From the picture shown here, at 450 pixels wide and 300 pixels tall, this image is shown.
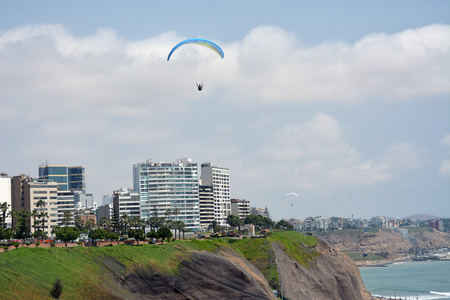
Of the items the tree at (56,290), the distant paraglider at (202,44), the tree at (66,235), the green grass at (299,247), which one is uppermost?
the distant paraglider at (202,44)

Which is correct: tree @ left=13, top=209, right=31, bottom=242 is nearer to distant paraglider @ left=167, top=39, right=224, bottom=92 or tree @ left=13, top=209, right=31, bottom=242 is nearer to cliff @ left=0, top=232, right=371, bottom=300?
cliff @ left=0, top=232, right=371, bottom=300

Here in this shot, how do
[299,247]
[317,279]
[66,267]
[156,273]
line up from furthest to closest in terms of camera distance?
1. [299,247]
2. [317,279]
3. [156,273]
4. [66,267]

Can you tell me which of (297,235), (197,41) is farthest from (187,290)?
(297,235)

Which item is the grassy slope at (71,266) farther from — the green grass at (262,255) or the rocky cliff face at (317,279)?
the rocky cliff face at (317,279)

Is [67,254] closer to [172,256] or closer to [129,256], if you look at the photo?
[129,256]

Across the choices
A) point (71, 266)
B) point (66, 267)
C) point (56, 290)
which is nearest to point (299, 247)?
point (71, 266)

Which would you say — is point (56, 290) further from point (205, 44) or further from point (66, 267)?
point (205, 44)

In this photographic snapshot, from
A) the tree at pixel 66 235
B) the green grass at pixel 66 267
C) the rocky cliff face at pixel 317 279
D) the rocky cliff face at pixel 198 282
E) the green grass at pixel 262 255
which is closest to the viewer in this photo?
the green grass at pixel 66 267

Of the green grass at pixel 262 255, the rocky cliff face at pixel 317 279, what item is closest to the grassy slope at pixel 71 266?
the green grass at pixel 262 255
